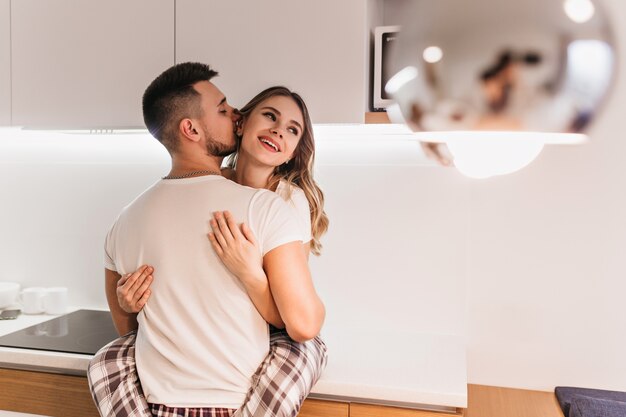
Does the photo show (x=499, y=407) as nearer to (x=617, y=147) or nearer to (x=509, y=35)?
(x=617, y=147)

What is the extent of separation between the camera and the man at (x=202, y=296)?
1.24m

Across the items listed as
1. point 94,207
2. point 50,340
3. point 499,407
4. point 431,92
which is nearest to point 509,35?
point 431,92

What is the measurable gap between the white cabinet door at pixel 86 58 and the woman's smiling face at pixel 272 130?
14.8 inches

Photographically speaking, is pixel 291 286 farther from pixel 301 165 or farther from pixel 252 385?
pixel 301 165

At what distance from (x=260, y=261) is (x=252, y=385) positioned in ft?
0.92

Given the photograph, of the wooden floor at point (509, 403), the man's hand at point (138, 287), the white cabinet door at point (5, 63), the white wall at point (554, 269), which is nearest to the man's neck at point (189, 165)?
the man's hand at point (138, 287)

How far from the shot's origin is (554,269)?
1804 mm

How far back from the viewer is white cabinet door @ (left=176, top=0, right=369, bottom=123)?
1.55 metres

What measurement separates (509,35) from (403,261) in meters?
1.60

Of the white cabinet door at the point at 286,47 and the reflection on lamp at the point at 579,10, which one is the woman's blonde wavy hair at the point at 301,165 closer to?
the white cabinet door at the point at 286,47

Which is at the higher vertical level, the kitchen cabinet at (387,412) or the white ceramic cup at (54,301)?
the white ceramic cup at (54,301)

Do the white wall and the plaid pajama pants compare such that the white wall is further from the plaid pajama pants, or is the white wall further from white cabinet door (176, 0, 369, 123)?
the plaid pajama pants

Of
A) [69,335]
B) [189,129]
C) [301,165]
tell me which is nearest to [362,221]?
[301,165]

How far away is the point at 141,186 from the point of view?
2.14 metres
